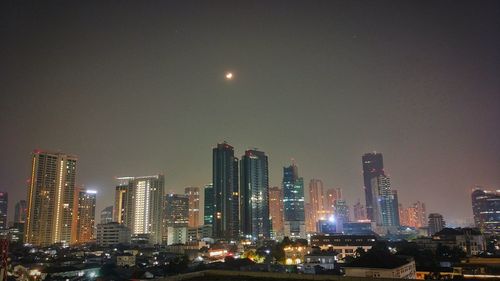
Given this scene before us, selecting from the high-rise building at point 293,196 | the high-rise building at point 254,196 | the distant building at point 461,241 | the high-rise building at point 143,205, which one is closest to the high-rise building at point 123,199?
the high-rise building at point 143,205

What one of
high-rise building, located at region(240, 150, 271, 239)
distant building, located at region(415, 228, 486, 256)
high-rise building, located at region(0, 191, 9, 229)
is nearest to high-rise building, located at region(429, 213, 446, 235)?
high-rise building, located at region(240, 150, 271, 239)

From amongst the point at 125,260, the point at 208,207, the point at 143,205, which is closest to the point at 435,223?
the point at 208,207

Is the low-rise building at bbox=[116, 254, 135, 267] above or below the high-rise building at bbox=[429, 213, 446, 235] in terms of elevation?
below

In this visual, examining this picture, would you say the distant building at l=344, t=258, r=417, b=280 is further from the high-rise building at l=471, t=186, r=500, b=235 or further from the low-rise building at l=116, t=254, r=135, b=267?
the high-rise building at l=471, t=186, r=500, b=235

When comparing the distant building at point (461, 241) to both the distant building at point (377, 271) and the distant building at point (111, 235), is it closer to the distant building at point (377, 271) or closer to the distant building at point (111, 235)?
the distant building at point (377, 271)

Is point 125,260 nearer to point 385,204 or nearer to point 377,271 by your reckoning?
point 377,271

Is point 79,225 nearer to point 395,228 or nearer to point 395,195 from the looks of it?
point 395,228
